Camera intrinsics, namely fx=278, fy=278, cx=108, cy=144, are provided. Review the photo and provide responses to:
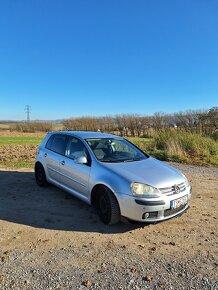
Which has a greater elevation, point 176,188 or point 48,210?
point 176,188

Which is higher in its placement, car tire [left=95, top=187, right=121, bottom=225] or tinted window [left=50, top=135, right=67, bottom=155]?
tinted window [left=50, top=135, right=67, bottom=155]

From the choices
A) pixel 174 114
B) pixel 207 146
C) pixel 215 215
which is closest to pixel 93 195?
pixel 215 215

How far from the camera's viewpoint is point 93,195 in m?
5.29

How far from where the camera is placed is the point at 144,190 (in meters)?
4.60

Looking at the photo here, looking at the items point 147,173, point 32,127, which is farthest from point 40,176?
point 32,127

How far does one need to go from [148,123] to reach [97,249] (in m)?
32.3

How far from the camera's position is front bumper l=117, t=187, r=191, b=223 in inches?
177

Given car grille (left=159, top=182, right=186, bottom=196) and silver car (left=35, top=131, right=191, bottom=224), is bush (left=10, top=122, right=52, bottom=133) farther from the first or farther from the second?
car grille (left=159, top=182, right=186, bottom=196)

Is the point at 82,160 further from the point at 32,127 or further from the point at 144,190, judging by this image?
the point at 32,127

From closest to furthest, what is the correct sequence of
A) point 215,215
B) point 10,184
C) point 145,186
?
1. point 145,186
2. point 215,215
3. point 10,184

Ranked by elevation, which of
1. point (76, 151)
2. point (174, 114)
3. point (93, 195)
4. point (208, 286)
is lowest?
point (208, 286)

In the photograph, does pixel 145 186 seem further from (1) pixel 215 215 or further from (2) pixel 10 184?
(2) pixel 10 184

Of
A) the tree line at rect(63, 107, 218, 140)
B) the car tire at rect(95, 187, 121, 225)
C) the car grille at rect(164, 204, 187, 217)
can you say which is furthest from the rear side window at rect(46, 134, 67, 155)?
the tree line at rect(63, 107, 218, 140)

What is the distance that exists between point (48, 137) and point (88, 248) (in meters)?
3.95
